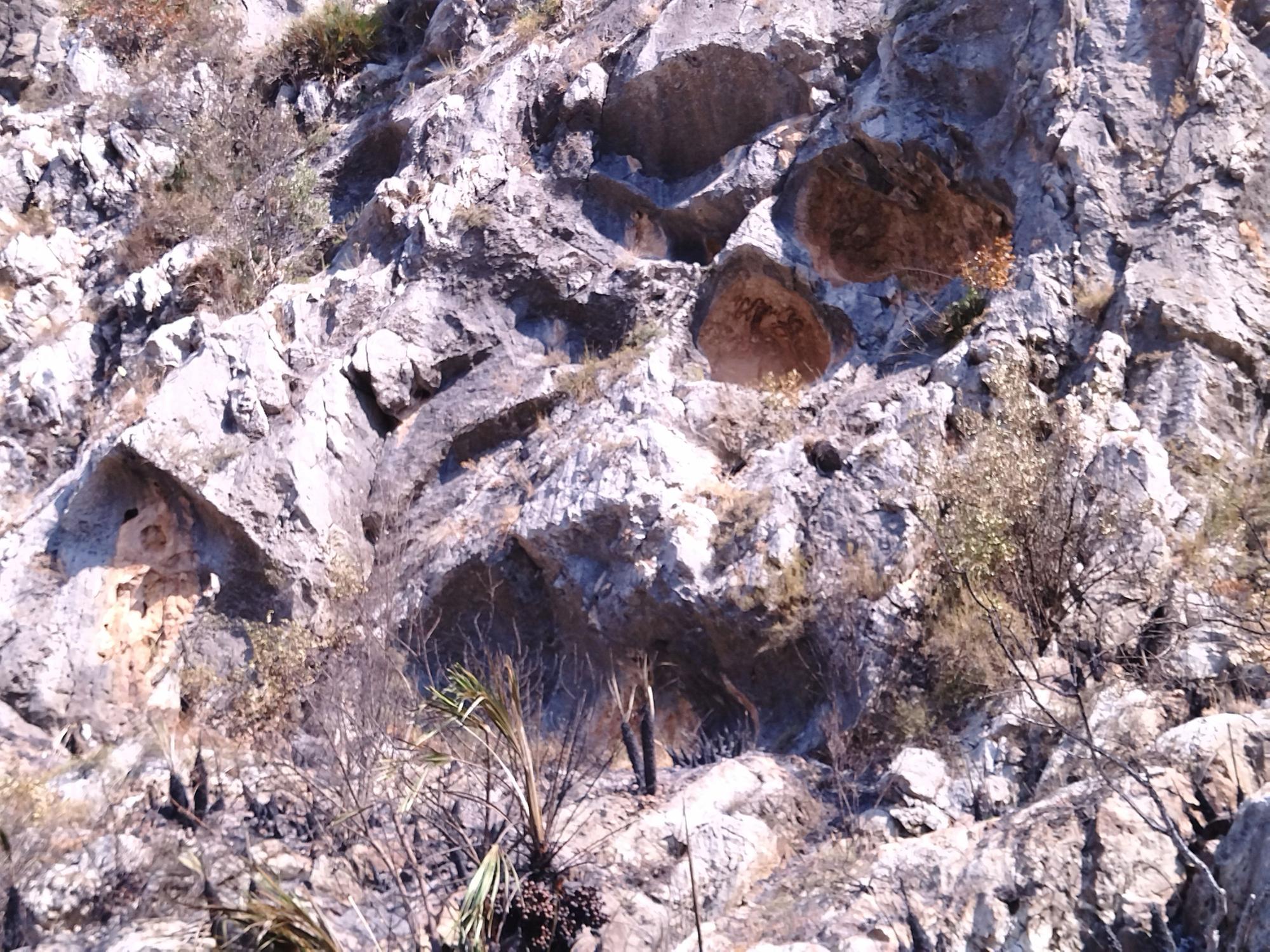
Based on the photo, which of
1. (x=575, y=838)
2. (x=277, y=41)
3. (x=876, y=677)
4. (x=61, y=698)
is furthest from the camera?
(x=277, y=41)

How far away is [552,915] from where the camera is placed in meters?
5.51

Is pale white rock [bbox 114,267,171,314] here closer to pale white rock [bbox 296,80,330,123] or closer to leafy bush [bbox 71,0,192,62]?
pale white rock [bbox 296,80,330,123]

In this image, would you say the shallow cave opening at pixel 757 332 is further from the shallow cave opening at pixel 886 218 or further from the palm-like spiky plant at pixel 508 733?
the palm-like spiky plant at pixel 508 733

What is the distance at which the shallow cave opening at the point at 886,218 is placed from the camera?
10703 millimetres

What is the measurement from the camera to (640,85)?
12727 millimetres

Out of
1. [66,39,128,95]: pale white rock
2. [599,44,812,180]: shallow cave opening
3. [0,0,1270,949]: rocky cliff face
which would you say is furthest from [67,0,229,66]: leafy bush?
[599,44,812,180]: shallow cave opening

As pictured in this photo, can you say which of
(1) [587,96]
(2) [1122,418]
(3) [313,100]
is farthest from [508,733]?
(3) [313,100]

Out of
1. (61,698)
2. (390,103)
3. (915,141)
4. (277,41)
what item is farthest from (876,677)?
(277,41)

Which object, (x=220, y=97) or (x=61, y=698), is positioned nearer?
(x=61, y=698)

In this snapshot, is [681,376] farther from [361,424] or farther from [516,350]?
[361,424]

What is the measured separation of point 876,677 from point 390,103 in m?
12.1

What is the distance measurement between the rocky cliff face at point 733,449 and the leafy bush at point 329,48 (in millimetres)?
1812

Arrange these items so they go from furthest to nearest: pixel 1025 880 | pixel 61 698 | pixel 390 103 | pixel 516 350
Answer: pixel 390 103 < pixel 516 350 < pixel 61 698 < pixel 1025 880

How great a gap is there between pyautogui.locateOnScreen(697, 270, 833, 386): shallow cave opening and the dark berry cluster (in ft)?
21.3
